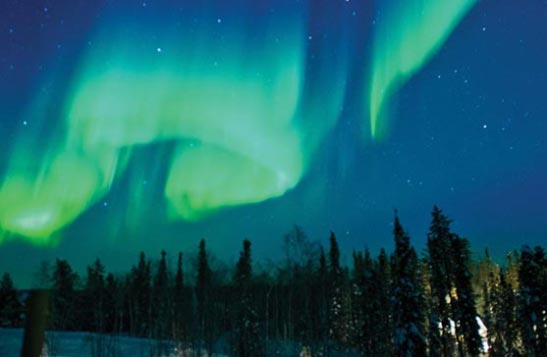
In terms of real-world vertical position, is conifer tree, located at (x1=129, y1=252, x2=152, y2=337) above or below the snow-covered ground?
above

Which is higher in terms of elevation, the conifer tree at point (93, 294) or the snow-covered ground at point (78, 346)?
the conifer tree at point (93, 294)

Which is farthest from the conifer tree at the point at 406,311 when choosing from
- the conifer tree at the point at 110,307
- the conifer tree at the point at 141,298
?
the conifer tree at the point at 110,307

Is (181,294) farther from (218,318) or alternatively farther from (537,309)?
(537,309)

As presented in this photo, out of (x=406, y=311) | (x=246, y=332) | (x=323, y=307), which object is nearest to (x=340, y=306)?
(x=323, y=307)

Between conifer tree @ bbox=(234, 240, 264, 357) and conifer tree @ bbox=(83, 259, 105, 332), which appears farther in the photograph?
conifer tree @ bbox=(83, 259, 105, 332)

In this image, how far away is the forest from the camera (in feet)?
164

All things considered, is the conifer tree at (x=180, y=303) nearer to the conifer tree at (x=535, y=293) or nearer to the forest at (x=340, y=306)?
the forest at (x=340, y=306)

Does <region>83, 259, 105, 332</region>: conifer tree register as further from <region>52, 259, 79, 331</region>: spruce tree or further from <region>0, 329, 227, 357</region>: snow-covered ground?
<region>0, 329, 227, 357</region>: snow-covered ground

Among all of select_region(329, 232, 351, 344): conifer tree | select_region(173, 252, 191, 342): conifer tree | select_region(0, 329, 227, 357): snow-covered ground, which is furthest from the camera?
select_region(329, 232, 351, 344): conifer tree

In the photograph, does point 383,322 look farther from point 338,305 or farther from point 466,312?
point 338,305

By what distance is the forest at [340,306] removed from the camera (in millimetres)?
49906

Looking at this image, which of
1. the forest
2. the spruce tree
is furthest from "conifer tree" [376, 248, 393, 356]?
the spruce tree

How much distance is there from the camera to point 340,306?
7394 centimetres

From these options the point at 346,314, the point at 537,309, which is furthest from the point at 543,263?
the point at 346,314
